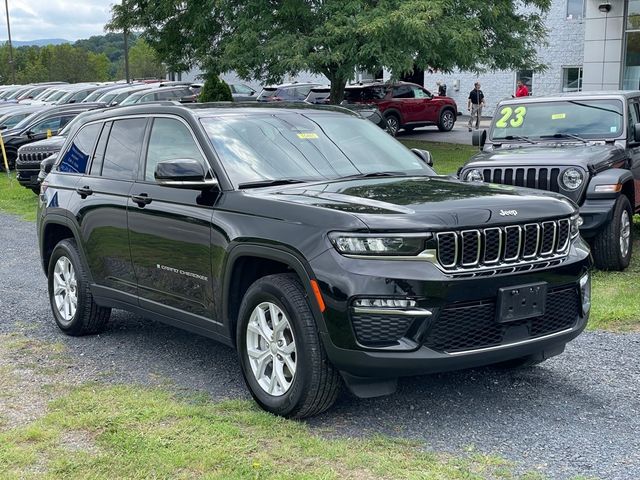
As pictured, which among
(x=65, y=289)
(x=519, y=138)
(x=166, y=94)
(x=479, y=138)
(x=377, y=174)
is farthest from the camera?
(x=166, y=94)

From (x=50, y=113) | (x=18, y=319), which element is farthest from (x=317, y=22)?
(x=18, y=319)

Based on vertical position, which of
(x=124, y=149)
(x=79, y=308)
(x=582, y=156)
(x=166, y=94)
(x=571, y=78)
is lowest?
(x=79, y=308)

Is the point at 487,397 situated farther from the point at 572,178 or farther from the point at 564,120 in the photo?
the point at 564,120

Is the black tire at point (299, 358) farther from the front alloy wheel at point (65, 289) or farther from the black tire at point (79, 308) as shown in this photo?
the front alloy wheel at point (65, 289)

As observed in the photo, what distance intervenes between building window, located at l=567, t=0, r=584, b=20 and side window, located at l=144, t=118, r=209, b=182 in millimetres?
33809

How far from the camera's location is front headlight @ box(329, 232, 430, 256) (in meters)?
4.46

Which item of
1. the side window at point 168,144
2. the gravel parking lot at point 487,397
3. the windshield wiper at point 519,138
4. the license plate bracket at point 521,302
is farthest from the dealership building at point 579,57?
the license plate bracket at point 521,302

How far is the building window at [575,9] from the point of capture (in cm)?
3666

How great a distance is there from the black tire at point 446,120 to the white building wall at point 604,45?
482cm

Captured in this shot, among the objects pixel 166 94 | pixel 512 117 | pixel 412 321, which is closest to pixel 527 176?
pixel 512 117

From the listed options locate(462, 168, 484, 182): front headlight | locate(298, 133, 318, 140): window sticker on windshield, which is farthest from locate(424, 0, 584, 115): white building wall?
locate(298, 133, 318, 140): window sticker on windshield

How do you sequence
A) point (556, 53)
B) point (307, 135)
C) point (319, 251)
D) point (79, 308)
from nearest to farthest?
point (319, 251) → point (307, 135) → point (79, 308) → point (556, 53)

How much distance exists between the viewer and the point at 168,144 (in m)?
6.03

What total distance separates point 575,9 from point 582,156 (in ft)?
98.9
